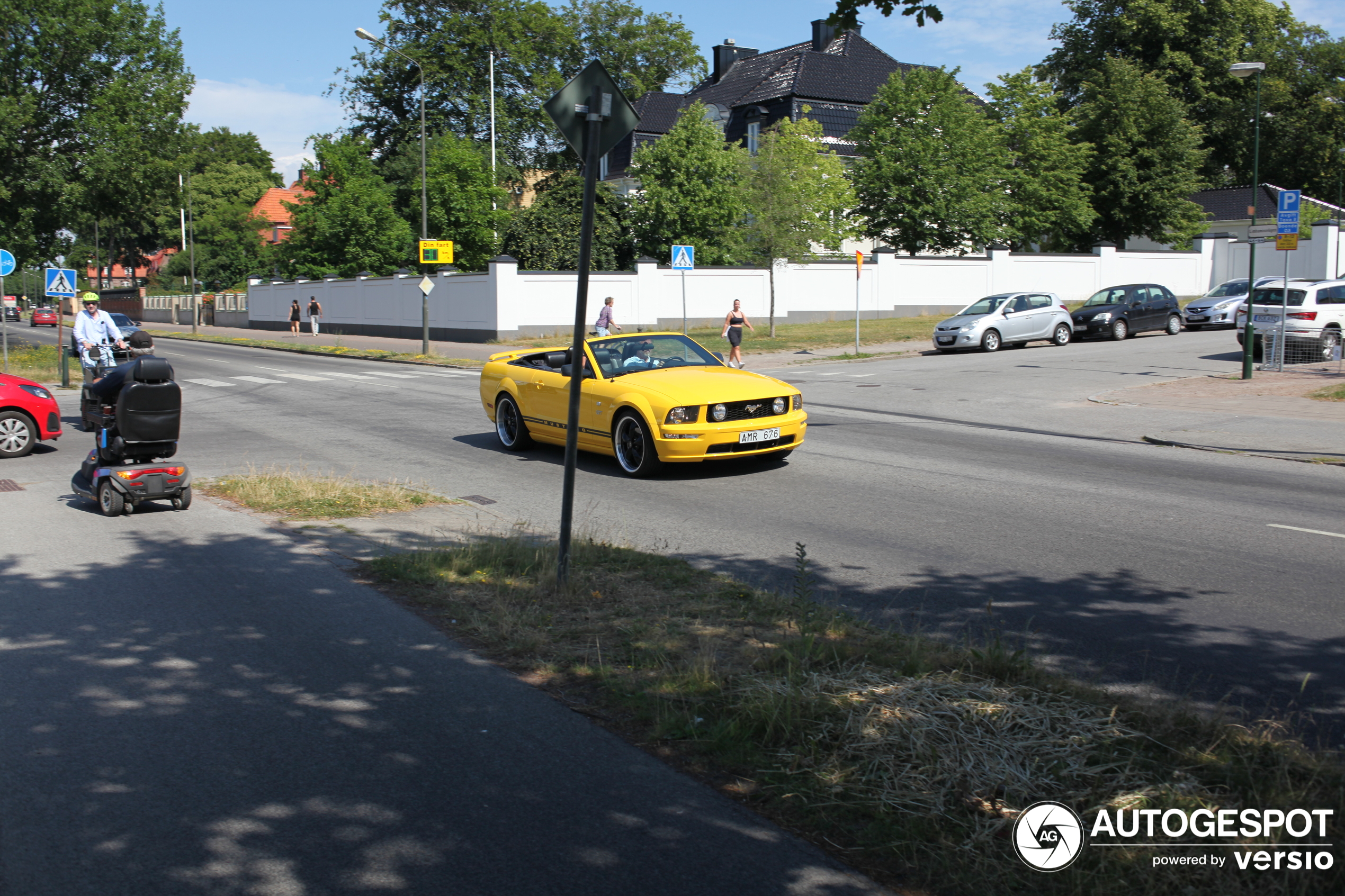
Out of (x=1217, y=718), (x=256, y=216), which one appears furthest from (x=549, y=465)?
(x=256, y=216)

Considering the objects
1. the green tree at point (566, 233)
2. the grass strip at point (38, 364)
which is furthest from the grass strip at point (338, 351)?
the green tree at point (566, 233)

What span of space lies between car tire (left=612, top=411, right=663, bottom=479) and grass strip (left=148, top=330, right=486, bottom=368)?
695 inches

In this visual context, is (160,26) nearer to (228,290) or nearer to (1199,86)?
(228,290)

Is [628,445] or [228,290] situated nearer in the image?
[628,445]

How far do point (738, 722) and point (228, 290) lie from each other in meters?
80.6

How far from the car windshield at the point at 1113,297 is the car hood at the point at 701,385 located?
2382cm

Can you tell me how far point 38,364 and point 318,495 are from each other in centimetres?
2315

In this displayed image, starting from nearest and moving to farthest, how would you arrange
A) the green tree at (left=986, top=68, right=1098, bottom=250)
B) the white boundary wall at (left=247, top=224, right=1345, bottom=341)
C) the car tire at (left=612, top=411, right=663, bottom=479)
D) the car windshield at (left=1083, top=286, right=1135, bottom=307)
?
the car tire at (left=612, top=411, right=663, bottom=479) < the car windshield at (left=1083, top=286, right=1135, bottom=307) < the white boundary wall at (left=247, top=224, right=1345, bottom=341) < the green tree at (left=986, top=68, right=1098, bottom=250)

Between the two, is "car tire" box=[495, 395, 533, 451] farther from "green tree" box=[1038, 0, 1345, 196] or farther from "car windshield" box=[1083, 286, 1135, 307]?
"green tree" box=[1038, 0, 1345, 196]

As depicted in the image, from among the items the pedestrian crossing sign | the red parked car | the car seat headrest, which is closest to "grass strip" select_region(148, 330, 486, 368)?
the pedestrian crossing sign

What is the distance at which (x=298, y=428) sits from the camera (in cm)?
1617

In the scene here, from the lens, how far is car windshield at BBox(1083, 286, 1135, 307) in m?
32.2

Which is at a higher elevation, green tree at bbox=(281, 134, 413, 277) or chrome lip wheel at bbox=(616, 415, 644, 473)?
green tree at bbox=(281, 134, 413, 277)

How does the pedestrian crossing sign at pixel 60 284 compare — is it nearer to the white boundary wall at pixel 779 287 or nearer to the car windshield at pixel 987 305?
the white boundary wall at pixel 779 287
